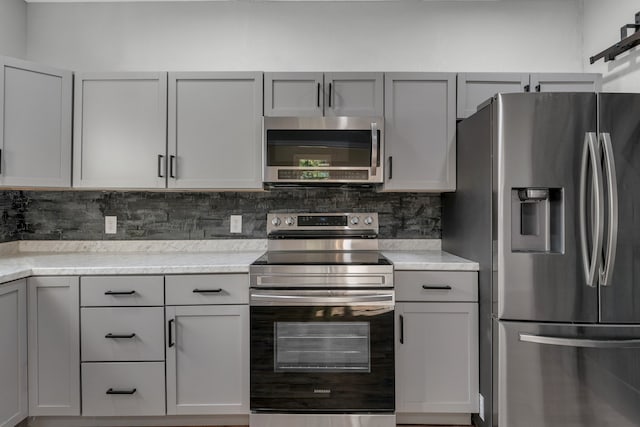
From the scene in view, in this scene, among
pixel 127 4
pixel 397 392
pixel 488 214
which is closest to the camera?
pixel 488 214

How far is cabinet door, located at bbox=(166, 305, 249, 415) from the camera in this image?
1982mm

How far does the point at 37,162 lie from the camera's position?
221 centimetres

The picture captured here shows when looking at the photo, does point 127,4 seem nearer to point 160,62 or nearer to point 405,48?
point 160,62

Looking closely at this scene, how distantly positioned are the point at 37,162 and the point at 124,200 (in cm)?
57

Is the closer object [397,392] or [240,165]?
[397,392]

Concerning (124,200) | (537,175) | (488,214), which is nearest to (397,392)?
(488,214)

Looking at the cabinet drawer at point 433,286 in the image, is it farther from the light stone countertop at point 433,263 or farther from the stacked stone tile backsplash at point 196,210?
the stacked stone tile backsplash at point 196,210

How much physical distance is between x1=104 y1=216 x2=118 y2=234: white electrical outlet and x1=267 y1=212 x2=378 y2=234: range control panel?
1.12 meters

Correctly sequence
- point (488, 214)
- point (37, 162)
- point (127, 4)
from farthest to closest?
point (127, 4) → point (37, 162) → point (488, 214)

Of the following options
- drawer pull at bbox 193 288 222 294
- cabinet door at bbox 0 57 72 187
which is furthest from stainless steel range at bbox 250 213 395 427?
cabinet door at bbox 0 57 72 187

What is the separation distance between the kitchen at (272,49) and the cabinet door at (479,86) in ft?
1.21

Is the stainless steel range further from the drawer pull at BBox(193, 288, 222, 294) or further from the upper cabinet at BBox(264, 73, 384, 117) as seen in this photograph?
the upper cabinet at BBox(264, 73, 384, 117)

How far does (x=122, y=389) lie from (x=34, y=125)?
1622mm

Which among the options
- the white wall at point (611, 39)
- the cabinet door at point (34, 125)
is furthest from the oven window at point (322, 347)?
the white wall at point (611, 39)
